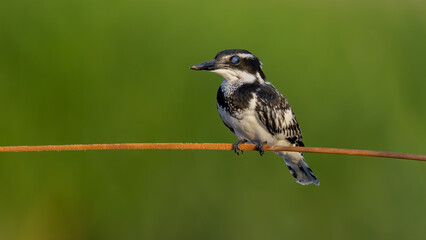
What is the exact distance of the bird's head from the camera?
6.56 ft

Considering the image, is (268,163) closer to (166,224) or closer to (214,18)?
(166,224)

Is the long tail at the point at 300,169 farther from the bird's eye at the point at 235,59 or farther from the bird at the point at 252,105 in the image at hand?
the bird's eye at the point at 235,59

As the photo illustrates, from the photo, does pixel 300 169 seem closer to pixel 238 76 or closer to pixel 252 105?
pixel 252 105

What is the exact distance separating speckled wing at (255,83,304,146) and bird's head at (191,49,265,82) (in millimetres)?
69

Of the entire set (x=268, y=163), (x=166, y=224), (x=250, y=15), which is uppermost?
(x=250, y=15)

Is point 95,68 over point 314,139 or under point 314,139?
over

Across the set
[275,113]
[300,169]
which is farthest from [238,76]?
[300,169]

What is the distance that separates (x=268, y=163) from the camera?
305cm

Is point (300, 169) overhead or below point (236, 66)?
below

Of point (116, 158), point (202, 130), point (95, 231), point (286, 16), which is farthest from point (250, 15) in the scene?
point (95, 231)

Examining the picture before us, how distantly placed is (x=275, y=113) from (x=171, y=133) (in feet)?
2.67

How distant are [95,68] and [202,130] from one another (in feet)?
2.19

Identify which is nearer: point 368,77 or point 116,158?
point 116,158

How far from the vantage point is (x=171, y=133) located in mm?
2926
